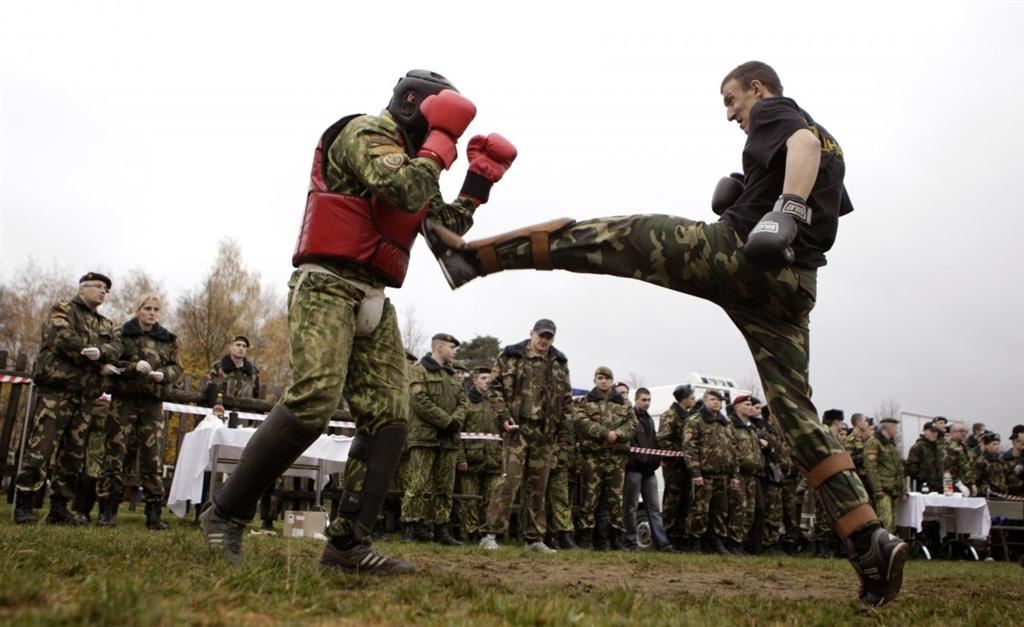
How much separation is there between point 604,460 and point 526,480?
2240 mm

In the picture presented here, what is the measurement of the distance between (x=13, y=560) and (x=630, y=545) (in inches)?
381

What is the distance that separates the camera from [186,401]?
1177cm

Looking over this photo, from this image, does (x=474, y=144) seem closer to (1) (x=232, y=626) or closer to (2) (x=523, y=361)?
(1) (x=232, y=626)

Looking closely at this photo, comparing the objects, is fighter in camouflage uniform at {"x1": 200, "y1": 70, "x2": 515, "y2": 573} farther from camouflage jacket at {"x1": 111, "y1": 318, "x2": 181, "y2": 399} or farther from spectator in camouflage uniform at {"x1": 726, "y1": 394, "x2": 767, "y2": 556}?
spectator in camouflage uniform at {"x1": 726, "y1": 394, "x2": 767, "y2": 556}

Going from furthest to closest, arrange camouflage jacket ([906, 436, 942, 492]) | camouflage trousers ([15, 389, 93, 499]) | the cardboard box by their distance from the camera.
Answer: camouflage jacket ([906, 436, 942, 492])
camouflage trousers ([15, 389, 93, 499])
the cardboard box

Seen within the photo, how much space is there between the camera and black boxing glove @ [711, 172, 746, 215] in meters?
4.36

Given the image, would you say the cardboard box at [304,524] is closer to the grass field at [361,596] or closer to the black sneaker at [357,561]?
the grass field at [361,596]

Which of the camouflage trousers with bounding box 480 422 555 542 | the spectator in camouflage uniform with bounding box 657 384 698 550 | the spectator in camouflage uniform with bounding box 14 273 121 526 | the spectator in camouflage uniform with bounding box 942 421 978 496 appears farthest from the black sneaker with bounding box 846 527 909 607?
the spectator in camouflage uniform with bounding box 942 421 978 496

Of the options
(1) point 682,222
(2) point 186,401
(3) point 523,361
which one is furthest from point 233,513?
(2) point 186,401

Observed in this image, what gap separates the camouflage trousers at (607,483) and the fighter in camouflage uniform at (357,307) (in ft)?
24.5

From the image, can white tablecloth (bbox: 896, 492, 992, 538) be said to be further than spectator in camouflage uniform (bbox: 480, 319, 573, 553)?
Yes

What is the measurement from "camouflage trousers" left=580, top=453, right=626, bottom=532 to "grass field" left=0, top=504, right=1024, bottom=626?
6320 mm

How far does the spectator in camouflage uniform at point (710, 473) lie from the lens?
12.1 metres

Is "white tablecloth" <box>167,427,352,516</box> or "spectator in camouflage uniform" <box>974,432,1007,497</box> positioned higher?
"spectator in camouflage uniform" <box>974,432,1007,497</box>
